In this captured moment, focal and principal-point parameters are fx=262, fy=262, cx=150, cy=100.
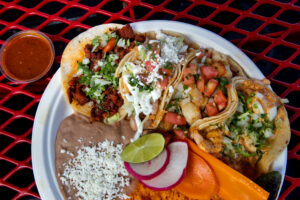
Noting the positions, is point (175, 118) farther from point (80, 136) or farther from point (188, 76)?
point (80, 136)

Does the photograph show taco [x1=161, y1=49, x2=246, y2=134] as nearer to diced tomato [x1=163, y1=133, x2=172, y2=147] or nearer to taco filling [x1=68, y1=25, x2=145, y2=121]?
diced tomato [x1=163, y1=133, x2=172, y2=147]

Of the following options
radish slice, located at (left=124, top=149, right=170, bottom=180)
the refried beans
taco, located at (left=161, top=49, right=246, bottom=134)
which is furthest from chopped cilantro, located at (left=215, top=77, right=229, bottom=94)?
the refried beans

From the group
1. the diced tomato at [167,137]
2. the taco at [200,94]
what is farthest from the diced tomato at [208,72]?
the diced tomato at [167,137]

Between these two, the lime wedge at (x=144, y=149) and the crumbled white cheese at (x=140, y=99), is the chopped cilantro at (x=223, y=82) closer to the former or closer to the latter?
the crumbled white cheese at (x=140, y=99)

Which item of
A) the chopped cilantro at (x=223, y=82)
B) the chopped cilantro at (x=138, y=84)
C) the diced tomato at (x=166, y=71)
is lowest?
the chopped cilantro at (x=138, y=84)

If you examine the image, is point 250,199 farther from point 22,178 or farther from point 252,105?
point 22,178

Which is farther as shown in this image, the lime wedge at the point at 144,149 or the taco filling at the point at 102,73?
the taco filling at the point at 102,73

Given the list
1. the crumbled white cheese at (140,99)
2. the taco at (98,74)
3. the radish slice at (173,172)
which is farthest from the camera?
the taco at (98,74)
